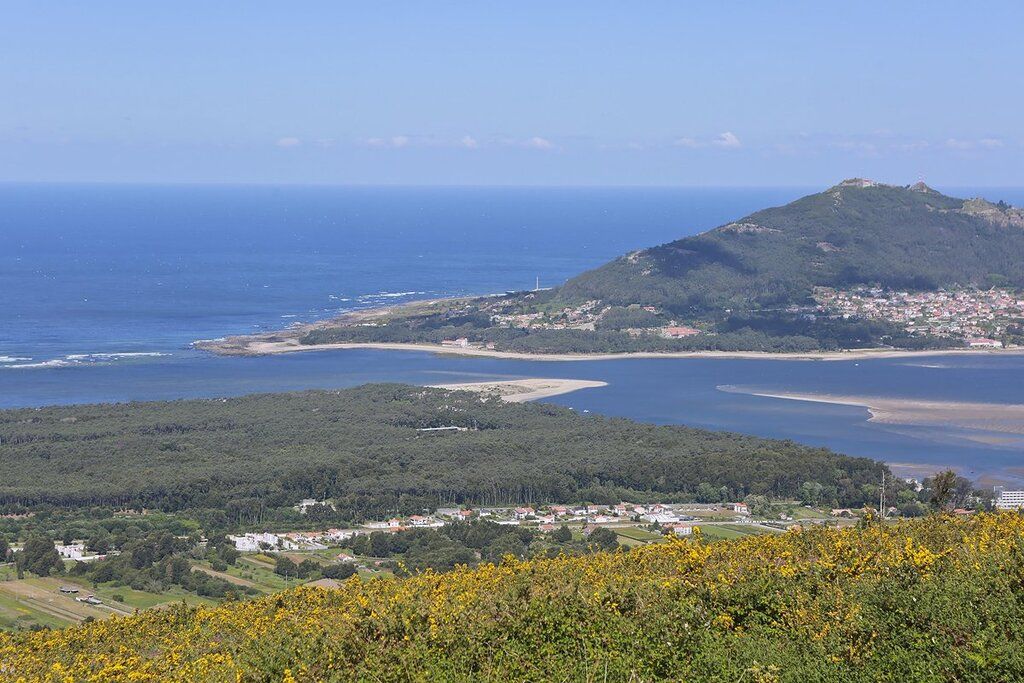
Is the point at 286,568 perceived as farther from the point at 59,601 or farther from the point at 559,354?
the point at 559,354

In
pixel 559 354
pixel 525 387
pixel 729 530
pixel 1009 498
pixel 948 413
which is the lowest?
pixel 559 354

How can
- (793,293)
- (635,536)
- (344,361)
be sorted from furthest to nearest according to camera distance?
1. (793,293)
2. (344,361)
3. (635,536)

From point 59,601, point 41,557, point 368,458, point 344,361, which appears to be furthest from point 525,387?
point 59,601

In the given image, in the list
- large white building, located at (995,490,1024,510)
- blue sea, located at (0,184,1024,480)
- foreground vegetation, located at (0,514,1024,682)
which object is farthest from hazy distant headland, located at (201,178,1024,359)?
foreground vegetation, located at (0,514,1024,682)

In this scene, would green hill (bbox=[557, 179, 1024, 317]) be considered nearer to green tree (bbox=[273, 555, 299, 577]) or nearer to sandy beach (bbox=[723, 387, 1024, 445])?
sandy beach (bbox=[723, 387, 1024, 445])

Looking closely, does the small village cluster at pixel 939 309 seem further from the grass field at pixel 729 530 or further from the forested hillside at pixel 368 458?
the grass field at pixel 729 530

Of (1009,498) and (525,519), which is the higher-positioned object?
(1009,498)

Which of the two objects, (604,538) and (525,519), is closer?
(604,538)
